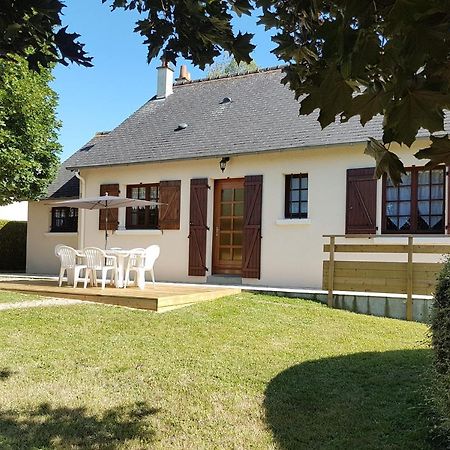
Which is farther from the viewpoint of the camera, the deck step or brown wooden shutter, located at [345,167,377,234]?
the deck step

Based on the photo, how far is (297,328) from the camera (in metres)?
7.25

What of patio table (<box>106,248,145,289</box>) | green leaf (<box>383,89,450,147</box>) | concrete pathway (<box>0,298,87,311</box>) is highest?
green leaf (<box>383,89,450,147</box>)

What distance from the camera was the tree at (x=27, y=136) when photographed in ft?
43.6

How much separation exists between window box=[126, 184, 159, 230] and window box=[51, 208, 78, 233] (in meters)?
2.90

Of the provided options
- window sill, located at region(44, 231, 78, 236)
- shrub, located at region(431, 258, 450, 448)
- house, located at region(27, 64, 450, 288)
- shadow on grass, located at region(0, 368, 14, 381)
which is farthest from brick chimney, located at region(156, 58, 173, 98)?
shrub, located at region(431, 258, 450, 448)

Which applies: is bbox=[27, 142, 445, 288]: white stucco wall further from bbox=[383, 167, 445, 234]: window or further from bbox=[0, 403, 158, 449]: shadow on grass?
bbox=[0, 403, 158, 449]: shadow on grass

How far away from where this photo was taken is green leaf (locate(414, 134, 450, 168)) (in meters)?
1.46

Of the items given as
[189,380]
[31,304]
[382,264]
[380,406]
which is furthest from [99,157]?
[380,406]

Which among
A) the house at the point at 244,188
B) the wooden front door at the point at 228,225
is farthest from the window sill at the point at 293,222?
the wooden front door at the point at 228,225

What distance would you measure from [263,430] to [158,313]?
14.1 ft

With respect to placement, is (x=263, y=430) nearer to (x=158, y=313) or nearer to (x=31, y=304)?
(x=158, y=313)

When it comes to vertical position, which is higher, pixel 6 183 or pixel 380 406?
pixel 6 183

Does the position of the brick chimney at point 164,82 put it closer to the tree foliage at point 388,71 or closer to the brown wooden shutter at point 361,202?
the brown wooden shutter at point 361,202

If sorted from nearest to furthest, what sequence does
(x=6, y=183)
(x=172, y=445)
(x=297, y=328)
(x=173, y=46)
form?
(x=173, y=46)
(x=172, y=445)
(x=297, y=328)
(x=6, y=183)
